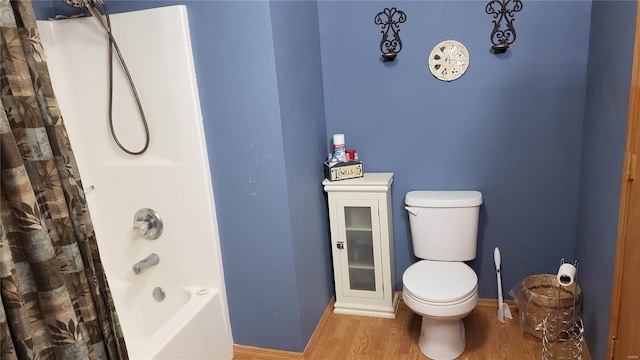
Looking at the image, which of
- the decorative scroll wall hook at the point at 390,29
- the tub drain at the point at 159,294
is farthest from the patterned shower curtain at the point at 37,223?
the decorative scroll wall hook at the point at 390,29

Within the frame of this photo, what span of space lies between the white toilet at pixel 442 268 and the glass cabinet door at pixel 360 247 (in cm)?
22

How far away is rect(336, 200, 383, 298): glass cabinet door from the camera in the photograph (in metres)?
2.38

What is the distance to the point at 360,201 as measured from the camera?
2.36 m

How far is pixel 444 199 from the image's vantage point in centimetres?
225

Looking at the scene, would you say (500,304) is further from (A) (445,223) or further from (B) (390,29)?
(B) (390,29)

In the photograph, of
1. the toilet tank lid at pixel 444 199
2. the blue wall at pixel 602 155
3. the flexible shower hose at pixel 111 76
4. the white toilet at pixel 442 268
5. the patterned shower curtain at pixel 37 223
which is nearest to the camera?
the patterned shower curtain at pixel 37 223

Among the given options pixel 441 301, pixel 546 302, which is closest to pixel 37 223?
pixel 441 301

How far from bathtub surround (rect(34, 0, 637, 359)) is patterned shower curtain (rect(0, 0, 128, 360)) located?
2.85ft

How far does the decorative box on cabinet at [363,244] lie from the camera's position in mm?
2340

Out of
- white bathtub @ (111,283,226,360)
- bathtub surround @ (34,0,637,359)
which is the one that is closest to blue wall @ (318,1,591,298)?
bathtub surround @ (34,0,637,359)

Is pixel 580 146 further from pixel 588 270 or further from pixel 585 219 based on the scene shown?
pixel 588 270

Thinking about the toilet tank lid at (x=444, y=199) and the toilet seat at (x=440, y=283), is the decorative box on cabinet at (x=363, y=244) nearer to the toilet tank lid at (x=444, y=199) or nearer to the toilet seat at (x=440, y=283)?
the toilet tank lid at (x=444, y=199)

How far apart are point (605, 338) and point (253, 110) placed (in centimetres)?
173

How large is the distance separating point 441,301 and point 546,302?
588 mm
